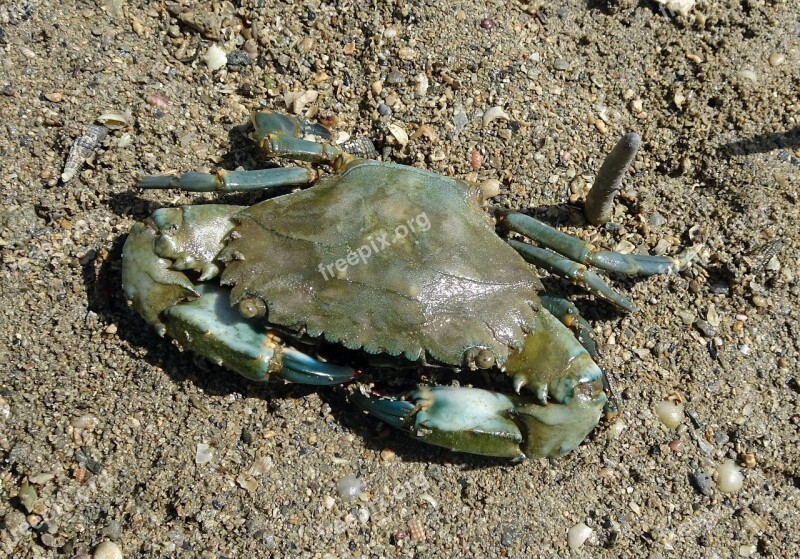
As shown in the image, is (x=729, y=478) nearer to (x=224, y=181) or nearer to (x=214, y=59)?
(x=224, y=181)

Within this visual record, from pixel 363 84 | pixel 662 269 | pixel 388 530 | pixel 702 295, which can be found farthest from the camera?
pixel 363 84

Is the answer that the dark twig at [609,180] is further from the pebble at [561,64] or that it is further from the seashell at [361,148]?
the seashell at [361,148]

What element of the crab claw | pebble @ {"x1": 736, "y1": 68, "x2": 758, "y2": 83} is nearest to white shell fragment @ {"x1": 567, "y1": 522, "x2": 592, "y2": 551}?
the crab claw

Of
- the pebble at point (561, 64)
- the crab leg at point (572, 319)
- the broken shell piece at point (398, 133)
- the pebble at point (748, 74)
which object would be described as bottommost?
the crab leg at point (572, 319)

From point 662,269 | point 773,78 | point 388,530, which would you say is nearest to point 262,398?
point 388,530

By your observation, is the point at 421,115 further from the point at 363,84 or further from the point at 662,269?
the point at 662,269

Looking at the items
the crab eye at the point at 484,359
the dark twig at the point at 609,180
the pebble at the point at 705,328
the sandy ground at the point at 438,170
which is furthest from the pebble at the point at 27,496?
the pebble at the point at 705,328
